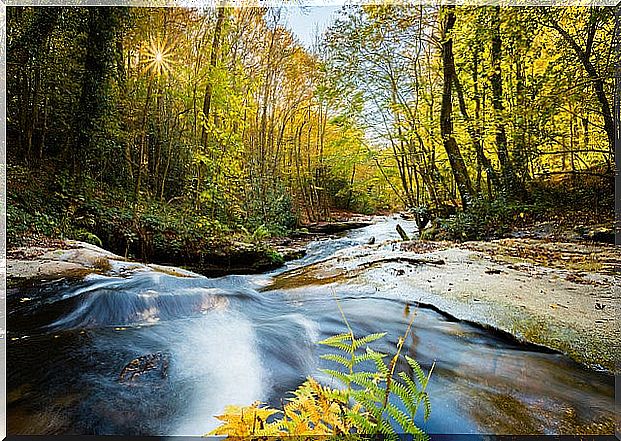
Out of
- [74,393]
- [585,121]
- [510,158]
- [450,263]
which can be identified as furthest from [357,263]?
[74,393]

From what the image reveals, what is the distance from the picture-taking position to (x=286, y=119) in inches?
132

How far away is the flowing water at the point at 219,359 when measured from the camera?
1171 mm

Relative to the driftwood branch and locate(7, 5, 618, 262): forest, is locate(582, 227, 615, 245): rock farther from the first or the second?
the driftwood branch

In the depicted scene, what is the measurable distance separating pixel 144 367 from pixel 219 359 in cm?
29

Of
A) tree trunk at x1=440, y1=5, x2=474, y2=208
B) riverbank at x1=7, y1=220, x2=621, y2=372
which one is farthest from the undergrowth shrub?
riverbank at x1=7, y1=220, x2=621, y2=372

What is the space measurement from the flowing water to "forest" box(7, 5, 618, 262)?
2.78ft

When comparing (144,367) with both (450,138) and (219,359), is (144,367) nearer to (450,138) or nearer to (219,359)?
(219,359)

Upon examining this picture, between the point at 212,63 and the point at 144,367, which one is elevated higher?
the point at 212,63

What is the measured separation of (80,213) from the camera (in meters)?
2.71

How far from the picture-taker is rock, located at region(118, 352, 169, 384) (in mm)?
1383

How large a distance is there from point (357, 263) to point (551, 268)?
126 cm

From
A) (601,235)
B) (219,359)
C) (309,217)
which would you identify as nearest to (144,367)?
(219,359)

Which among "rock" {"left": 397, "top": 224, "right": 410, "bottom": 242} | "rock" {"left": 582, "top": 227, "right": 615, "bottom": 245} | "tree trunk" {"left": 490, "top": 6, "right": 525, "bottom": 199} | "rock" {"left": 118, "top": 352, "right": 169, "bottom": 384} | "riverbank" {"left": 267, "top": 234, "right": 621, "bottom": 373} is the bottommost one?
"rock" {"left": 118, "top": 352, "right": 169, "bottom": 384}

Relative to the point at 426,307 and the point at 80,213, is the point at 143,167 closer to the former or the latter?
the point at 80,213
